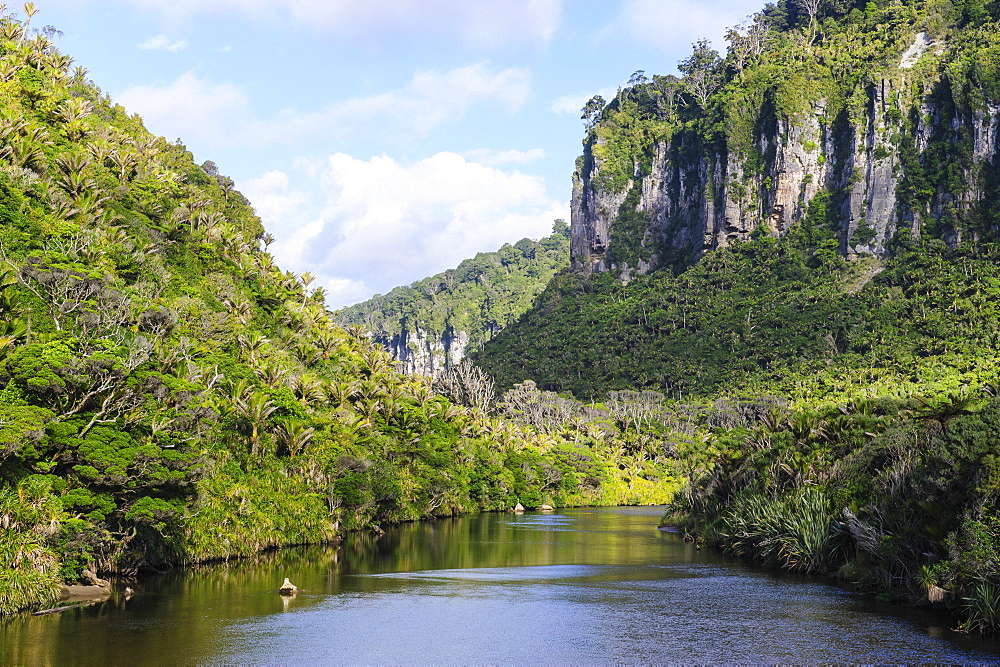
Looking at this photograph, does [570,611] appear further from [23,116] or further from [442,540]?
[23,116]

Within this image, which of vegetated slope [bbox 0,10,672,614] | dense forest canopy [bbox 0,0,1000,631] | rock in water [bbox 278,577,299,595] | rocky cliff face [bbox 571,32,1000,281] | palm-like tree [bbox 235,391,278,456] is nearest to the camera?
vegetated slope [bbox 0,10,672,614]

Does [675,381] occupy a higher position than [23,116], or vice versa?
[23,116]

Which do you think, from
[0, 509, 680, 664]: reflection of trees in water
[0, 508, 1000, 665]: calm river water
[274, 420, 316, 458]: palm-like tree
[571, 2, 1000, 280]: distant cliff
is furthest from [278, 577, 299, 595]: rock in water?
[571, 2, 1000, 280]: distant cliff

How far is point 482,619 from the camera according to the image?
3431 cm

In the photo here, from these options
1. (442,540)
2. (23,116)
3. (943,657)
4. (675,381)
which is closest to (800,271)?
(675,381)

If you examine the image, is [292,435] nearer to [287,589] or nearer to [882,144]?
[287,589]

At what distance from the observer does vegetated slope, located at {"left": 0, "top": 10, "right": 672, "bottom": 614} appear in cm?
3400

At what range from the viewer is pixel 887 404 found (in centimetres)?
5022

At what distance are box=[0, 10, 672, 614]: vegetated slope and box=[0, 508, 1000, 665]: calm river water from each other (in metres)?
3.23

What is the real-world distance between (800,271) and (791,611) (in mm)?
142513

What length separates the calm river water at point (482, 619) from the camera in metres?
28.1

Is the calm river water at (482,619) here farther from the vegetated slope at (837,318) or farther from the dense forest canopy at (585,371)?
the vegetated slope at (837,318)

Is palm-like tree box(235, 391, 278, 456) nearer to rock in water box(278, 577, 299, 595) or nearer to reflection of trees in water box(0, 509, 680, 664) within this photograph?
reflection of trees in water box(0, 509, 680, 664)

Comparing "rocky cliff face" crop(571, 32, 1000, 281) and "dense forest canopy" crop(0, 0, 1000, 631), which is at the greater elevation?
"rocky cliff face" crop(571, 32, 1000, 281)
